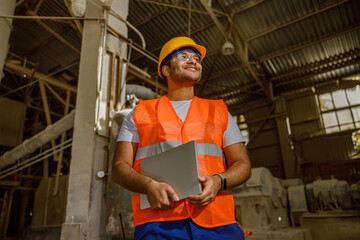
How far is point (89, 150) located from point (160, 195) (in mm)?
4026

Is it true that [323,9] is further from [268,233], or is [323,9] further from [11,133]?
[11,133]

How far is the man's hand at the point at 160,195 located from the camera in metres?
1.43

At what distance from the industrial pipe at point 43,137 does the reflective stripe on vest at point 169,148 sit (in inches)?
197

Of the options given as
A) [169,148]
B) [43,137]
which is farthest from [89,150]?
[169,148]

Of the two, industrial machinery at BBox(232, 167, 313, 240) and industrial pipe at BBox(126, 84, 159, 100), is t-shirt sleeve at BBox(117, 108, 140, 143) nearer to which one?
industrial machinery at BBox(232, 167, 313, 240)

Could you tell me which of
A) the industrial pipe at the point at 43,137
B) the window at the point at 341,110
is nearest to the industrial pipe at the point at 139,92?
the industrial pipe at the point at 43,137

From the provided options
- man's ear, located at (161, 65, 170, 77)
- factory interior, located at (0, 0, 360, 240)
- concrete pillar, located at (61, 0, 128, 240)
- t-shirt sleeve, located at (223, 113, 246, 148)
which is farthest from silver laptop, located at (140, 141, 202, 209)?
concrete pillar, located at (61, 0, 128, 240)

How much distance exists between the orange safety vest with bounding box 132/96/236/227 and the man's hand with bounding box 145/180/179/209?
0.15 metres

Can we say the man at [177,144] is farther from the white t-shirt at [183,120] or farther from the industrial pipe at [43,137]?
the industrial pipe at [43,137]

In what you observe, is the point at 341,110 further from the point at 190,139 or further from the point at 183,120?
the point at 190,139

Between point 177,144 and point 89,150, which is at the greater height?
point 89,150

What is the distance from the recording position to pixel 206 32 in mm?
12617

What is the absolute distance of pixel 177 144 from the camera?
1757 mm

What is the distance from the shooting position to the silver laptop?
4.61ft
